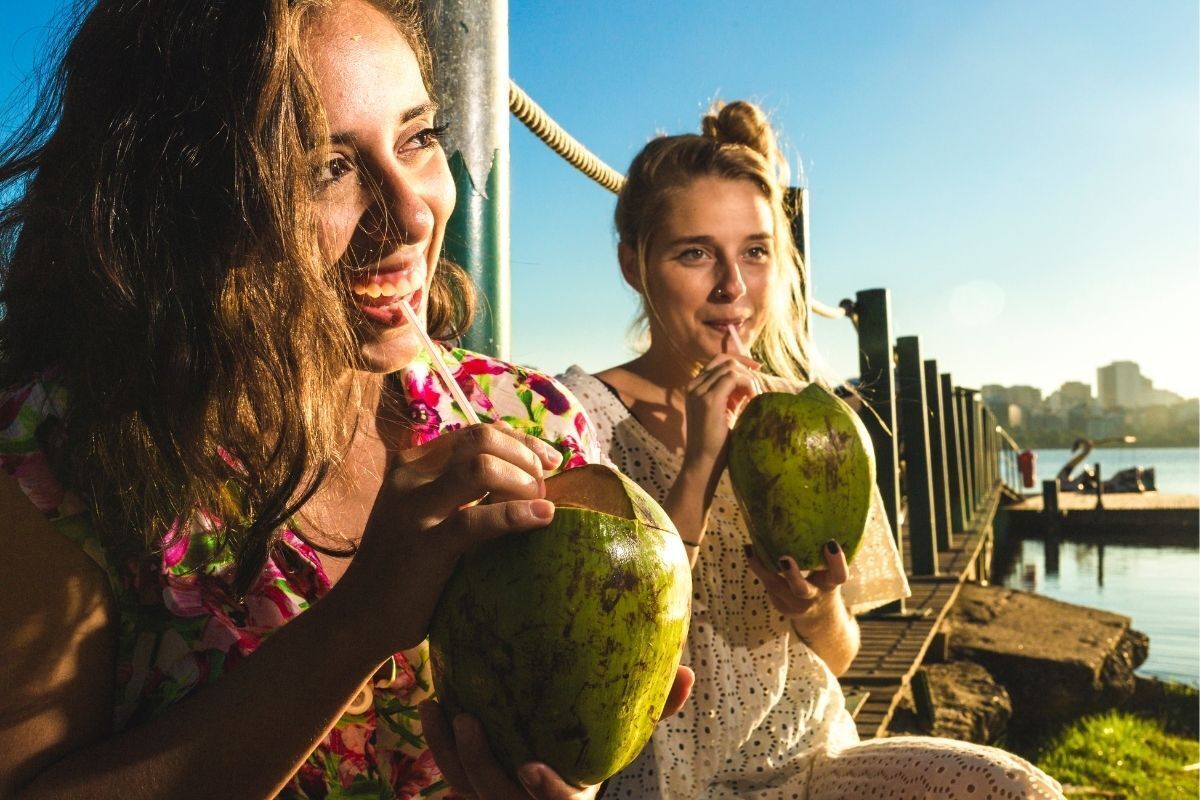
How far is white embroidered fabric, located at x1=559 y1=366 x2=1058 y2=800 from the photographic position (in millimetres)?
1942

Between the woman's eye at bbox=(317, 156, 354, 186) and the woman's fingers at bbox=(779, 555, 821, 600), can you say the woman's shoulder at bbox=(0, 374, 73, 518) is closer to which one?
the woman's eye at bbox=(317, 156, 354, 186)

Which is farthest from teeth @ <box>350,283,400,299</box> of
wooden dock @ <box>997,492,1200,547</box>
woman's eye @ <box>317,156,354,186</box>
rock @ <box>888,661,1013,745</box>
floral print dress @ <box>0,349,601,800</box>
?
wooden dock @ <box>997,492,1200,547</box>

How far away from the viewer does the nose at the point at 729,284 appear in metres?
2.18

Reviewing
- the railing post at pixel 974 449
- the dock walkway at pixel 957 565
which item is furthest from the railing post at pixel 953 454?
the railing post at pixel 974 449

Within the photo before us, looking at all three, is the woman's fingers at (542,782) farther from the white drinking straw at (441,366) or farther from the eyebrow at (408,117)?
the eyebrow at (408,117)

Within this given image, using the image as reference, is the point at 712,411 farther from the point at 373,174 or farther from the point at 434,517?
the point at 434,517

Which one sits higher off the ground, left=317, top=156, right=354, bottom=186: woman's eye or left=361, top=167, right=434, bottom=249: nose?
left=317, top=156, right=354, bottom=186: woman's eye

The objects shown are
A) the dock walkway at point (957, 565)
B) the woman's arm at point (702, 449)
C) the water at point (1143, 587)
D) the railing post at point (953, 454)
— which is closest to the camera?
the woman's arm at point (702, 449)

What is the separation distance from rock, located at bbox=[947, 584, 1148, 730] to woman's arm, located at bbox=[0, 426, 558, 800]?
20.9 feet

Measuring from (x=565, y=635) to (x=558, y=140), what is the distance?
1933 millimetres

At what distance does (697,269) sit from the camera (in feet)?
7.29

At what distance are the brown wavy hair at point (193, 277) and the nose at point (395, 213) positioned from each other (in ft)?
0.23

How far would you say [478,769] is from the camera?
0.99 metres

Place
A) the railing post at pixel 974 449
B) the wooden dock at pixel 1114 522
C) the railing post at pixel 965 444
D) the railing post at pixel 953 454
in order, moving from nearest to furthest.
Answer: the railing post at pixel 953 454 < the railing post at pixel 965 444 < the railing post at pixel 974 449 < the wooden dock at pixel 1114 522
